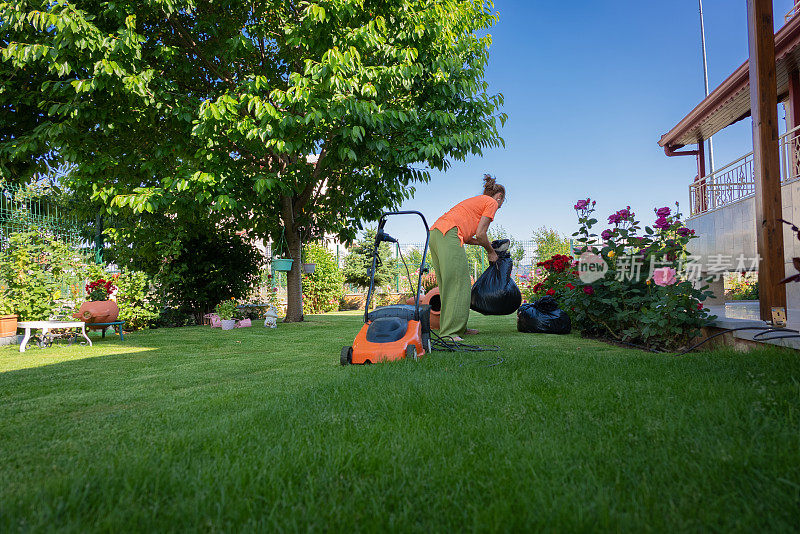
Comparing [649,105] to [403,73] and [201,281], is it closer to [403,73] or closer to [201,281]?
[403,73]

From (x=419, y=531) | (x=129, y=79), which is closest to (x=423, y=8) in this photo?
(x=129, y=79)

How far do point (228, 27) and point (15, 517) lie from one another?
27.0 ft

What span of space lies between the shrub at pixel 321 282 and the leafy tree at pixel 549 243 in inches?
263

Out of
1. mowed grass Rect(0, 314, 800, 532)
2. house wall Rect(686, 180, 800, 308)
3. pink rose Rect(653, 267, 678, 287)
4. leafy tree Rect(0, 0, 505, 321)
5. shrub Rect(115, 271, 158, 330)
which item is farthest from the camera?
shrub Rect(115, 271, 158, 330)

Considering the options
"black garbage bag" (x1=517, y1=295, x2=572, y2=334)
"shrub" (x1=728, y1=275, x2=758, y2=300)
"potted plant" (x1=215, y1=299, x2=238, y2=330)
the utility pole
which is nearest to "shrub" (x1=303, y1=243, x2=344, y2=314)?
"potted plant" (x1=215, y1=299, x2=238, y2=330)

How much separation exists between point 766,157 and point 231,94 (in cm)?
644

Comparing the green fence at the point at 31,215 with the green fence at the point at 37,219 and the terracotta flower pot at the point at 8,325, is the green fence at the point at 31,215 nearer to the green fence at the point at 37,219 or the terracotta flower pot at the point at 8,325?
the green fence at the point at 37,219

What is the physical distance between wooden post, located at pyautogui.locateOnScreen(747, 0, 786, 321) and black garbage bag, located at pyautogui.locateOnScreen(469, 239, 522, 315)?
239 cm

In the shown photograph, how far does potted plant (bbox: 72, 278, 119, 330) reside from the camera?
21.0 feet

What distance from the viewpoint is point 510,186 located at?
204 inches

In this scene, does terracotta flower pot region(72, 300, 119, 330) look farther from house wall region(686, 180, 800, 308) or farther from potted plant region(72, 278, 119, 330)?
house wall region(686, 180, 800, 308)

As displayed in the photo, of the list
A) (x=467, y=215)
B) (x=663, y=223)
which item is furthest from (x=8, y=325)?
(x=663, y=223)

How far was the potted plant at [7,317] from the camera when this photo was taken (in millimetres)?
5941

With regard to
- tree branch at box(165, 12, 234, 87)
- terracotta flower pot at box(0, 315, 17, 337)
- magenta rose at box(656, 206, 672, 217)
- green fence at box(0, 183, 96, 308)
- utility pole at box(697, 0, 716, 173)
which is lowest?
terracotta flower pot at box(0, 315, 17, 337)
